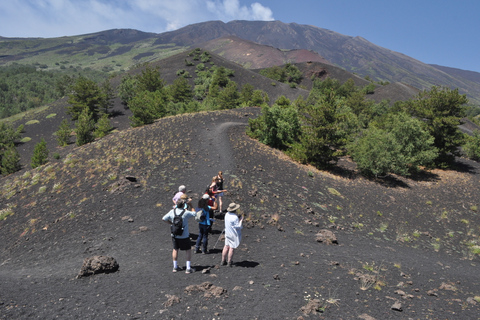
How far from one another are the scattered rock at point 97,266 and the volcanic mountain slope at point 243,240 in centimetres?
22

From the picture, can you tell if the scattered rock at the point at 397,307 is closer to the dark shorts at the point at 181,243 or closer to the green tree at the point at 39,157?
the dark shorts at the point at 181,243

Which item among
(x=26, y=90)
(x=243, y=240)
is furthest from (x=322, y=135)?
(x=26, y=90)

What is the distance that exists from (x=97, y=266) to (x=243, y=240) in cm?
447

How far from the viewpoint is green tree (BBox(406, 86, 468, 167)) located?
2447 centimetres

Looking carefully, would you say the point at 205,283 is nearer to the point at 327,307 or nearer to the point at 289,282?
the point at 289,282

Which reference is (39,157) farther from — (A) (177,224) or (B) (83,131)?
(A) (177,224)

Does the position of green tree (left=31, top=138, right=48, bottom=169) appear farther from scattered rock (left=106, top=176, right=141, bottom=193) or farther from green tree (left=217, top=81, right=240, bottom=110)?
green tree (left=217, top=81, right=240, bottom=110)

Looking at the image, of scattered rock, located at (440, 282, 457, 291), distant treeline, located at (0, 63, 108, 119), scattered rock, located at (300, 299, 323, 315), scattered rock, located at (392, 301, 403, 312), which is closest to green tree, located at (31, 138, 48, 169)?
scattered rock, located at (300, 299, 323, 315)

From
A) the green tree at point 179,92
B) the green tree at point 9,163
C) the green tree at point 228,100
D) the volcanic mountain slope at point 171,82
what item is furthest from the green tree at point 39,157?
the green tree at point 228,100

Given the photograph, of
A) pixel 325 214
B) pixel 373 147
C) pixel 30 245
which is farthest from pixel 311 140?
pixel 30 245

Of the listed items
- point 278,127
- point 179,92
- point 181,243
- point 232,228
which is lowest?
point 181,243

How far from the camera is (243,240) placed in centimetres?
866

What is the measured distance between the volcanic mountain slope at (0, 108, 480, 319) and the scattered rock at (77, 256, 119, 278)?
0.72ft

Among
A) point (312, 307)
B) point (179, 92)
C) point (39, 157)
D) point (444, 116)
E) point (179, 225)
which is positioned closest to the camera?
point (312, 307)
